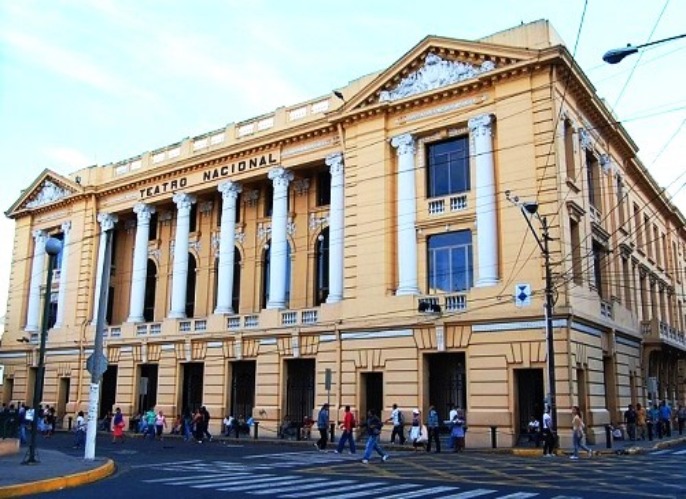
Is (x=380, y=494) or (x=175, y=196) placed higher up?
(x=175, y=196)

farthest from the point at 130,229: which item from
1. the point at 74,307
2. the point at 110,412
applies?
the point at 110,412

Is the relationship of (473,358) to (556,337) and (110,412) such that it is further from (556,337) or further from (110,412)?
(110,412)

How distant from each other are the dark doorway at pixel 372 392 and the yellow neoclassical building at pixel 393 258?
9 centimetres

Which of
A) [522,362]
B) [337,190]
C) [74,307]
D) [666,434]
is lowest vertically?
[666,434]

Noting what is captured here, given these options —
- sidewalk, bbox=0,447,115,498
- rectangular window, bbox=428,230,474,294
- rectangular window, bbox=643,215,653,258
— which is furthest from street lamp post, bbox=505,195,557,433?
rectangular window, bbox=643,215,653,258

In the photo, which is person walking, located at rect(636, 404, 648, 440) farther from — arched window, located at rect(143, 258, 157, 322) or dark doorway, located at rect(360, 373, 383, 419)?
arched window, located at rect(143, 258, 157, 322)

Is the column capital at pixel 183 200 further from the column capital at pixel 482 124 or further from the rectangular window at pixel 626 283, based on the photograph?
the rectangular window at pixel 626 283

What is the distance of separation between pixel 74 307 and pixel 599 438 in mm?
31399

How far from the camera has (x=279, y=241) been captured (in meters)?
35.2

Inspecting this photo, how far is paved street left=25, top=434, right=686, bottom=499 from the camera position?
13352mm

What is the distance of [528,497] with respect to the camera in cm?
1275

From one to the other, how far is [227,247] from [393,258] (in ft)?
35.0

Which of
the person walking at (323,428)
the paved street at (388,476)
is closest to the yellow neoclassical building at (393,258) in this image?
the person walking at (323,428)

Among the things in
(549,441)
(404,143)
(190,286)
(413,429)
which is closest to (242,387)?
(190,286)
